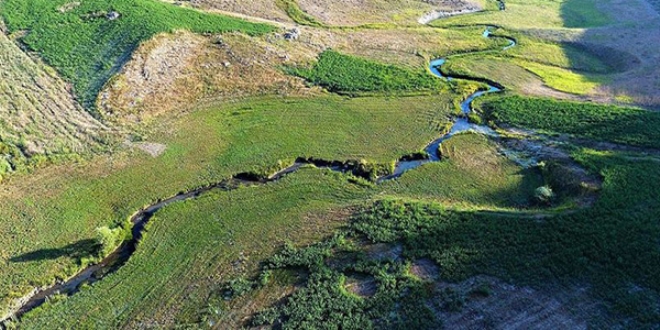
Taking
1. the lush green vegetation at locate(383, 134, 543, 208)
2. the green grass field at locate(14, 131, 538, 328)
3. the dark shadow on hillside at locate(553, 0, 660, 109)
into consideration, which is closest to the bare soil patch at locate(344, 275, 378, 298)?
the green grass field at locate(14, 131, 538, 328)

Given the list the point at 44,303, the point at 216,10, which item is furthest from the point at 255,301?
the point at 216,10

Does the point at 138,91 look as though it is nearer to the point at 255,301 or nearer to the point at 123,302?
the point at 123,302

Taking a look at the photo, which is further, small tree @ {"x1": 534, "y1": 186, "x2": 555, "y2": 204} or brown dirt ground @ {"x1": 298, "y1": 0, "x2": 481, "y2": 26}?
brown dirt ground @ {"x1": 298, "y1": 0, "x2": 481, "y2": 26}

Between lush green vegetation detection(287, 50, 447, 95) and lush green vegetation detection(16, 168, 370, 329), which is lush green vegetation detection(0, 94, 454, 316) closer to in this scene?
lush green vegetation detection(287, 50, 447, 95)

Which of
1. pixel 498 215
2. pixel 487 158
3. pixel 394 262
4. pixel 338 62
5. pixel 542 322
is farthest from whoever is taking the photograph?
pixel 338 62

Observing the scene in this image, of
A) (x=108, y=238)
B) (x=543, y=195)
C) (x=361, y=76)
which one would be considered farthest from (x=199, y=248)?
(x=361, y=76)
